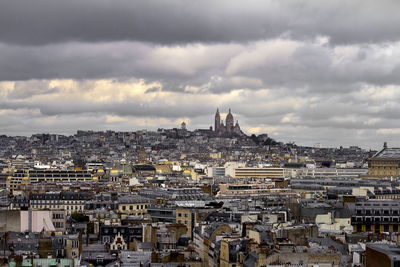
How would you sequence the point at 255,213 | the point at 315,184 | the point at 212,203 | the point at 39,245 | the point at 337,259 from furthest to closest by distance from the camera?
the point at 315,184 → the point at 212,203 → the point at 255,213 → the point at 39,245 → the point at 337,259

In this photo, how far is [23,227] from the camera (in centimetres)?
7662

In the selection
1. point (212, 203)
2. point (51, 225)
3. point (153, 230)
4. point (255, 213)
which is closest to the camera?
point (153, 230)

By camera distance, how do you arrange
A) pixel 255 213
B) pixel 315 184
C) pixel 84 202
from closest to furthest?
pixel 255 213, pixel 84 202, pixel 315 184

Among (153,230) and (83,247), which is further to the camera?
(153,230)

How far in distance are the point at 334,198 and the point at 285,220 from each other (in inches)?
1376

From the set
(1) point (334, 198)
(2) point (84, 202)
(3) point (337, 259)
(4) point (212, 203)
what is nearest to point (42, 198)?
(2) point (84, 202)

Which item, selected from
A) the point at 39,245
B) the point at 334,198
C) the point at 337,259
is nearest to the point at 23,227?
the point at 39,245

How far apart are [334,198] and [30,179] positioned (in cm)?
8742

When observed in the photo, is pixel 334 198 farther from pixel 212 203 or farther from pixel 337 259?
pixel 337 259

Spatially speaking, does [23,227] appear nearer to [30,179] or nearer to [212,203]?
[212,203]

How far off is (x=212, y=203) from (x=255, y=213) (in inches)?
783

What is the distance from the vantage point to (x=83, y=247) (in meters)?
65.4

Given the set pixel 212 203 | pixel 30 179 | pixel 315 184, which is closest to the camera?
pixel 212 203

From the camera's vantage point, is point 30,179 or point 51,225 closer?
point 51,225
